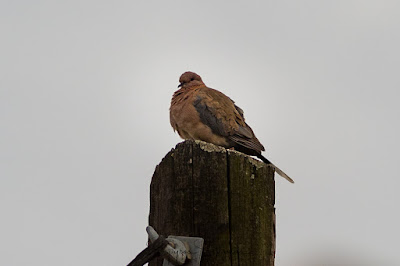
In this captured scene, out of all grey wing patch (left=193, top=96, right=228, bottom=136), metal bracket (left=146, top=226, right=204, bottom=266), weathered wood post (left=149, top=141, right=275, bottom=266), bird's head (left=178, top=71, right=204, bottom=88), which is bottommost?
metal bracket (left=146, top=226, right=204, bottom=266)

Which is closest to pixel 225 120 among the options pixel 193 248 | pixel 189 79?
pixel 189 79

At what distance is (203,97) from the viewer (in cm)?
580

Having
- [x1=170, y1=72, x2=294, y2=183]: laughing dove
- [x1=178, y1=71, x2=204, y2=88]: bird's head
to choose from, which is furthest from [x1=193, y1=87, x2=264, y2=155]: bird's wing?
[x1=178, y1=71, x2=204, y2=88]: bird's head

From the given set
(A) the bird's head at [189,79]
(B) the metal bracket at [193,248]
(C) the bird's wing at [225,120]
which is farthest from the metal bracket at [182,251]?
(A) the bird's head at [189,79]

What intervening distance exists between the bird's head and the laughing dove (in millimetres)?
506

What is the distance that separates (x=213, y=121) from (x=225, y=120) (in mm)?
115

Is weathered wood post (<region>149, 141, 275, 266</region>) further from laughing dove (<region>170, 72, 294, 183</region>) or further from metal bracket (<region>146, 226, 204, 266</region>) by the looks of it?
laughing dove (<region>170, 72, 294, 183</region>)

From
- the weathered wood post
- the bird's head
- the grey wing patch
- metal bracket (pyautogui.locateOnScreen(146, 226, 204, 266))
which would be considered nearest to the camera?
metal bracket (pyautogui.locateOnScreen(146, 226, 204, 266))

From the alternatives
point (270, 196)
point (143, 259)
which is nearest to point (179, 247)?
point (143, 259)

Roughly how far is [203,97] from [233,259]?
3.35m

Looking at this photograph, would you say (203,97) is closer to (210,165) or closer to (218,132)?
(218,132)

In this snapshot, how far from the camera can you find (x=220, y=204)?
2662mm

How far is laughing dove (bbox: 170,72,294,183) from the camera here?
5516 millimetres

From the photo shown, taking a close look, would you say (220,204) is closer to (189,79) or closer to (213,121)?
(213,121)
